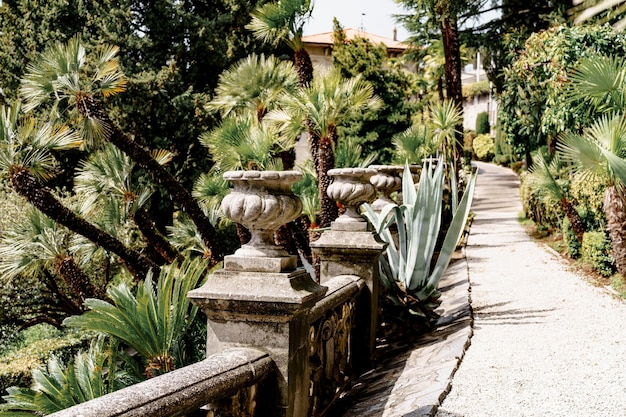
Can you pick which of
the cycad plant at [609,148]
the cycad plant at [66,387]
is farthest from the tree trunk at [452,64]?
the cycad plant at [66,387]

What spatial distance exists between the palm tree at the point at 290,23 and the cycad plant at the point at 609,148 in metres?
4.82

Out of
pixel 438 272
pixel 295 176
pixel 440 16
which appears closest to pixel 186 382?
pixel 295 176

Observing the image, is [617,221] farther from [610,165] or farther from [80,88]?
[80,88]

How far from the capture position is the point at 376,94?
802 inches

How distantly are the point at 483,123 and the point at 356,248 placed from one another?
36857 millimetres

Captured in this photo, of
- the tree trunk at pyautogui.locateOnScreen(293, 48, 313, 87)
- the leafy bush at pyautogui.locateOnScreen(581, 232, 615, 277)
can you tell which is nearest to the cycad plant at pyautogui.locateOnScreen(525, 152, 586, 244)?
the leafy bush at pyautogui.locateOnScreen(581, 232, 615, 277)

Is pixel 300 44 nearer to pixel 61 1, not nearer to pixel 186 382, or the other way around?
pixel 186 382

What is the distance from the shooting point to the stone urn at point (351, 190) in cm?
517

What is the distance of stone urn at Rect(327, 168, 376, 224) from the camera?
5168 millimetres

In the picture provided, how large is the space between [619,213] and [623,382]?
438 cm

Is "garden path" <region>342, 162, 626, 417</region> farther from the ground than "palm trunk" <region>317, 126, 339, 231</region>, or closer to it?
closer to it

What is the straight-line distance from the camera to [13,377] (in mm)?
10984

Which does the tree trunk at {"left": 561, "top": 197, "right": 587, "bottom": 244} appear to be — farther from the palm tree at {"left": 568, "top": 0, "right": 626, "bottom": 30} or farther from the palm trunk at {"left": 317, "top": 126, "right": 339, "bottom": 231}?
the palm trunk at {"left": 317, "top": 126, "right": 339, "bottom": 231}

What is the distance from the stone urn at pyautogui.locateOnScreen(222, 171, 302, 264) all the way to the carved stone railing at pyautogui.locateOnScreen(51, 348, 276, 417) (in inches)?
19.6
